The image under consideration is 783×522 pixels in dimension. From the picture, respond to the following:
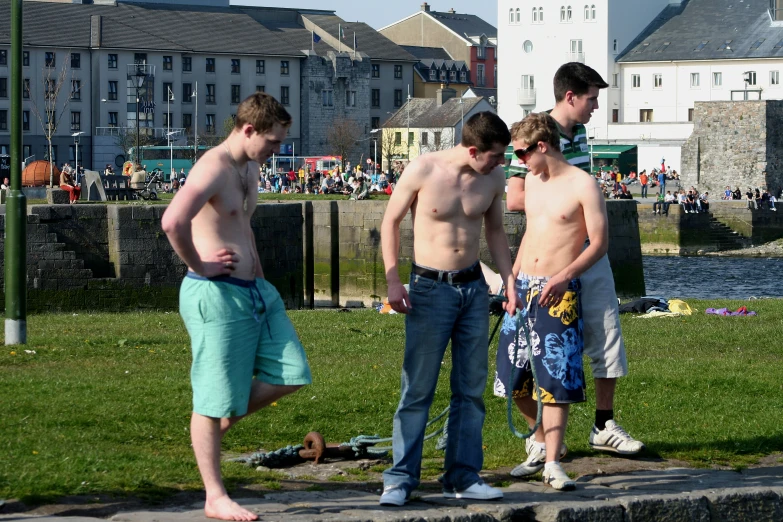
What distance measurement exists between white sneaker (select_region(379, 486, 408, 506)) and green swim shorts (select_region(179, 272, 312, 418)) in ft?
2.24

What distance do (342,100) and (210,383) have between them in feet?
369

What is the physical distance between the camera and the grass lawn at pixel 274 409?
711cm

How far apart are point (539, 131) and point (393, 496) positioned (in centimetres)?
215

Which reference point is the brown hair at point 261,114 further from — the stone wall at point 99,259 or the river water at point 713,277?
the river water at point 713,277

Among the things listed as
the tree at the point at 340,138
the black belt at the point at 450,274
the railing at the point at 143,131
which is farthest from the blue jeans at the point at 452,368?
the tree at the point at 340,138

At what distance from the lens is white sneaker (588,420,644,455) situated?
7762 millimetres

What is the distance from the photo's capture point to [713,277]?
158 ft

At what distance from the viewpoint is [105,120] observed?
10419 cm

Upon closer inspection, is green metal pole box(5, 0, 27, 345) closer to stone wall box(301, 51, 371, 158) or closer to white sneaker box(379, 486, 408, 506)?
white sneaker box(379, 486, 408, 506)

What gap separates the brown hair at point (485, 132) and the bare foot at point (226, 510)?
6.77ft

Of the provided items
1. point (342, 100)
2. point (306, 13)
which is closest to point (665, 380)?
point (342, 100)

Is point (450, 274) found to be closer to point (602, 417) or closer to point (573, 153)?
point (573, 153)

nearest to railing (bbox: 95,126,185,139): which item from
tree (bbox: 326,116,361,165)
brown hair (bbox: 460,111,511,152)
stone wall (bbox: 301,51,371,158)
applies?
stone wall (bbox: 301,51,371,158)

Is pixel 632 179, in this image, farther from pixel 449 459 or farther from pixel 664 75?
pixel 449 459
